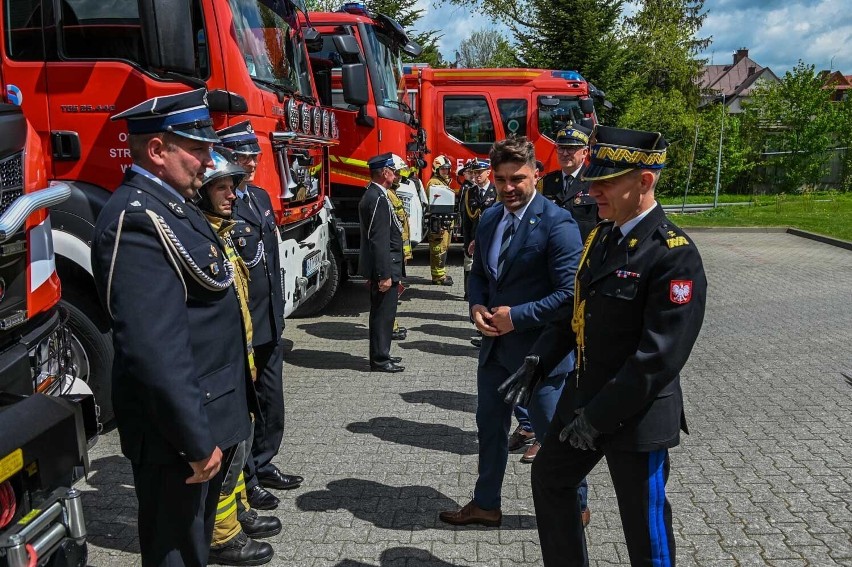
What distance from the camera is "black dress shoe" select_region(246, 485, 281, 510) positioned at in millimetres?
4188

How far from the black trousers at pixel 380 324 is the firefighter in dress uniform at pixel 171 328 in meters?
4.21

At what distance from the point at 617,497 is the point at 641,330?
2.21ft

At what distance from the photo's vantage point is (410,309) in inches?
395

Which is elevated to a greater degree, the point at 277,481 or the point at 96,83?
the point at 96,83

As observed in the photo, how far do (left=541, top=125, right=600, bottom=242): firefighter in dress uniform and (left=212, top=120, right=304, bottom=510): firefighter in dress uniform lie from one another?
2.42 m

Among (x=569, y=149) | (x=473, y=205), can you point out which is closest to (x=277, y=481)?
(x=569, y=149)

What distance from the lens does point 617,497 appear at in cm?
281

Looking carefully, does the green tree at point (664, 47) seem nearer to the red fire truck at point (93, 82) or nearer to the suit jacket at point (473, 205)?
the suit jacket at point (473, 205)

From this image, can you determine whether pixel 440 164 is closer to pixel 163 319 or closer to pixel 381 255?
Answer: pixel 381 255

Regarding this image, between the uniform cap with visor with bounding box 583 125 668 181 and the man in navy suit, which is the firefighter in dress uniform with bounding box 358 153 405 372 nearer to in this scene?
the man in navy suit

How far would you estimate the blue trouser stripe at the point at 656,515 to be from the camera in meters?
2.63

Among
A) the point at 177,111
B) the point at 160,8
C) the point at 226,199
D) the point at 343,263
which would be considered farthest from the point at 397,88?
the point at 177,111

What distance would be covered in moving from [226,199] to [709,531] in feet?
9.74

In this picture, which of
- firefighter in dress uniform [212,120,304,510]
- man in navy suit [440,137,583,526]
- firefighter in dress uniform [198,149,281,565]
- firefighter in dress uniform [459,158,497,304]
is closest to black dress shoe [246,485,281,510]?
firefighter in dress uniform [212,120,304,510]
